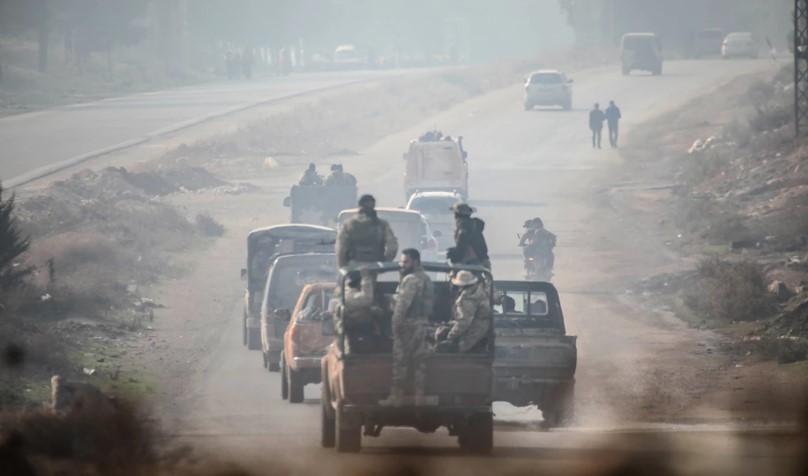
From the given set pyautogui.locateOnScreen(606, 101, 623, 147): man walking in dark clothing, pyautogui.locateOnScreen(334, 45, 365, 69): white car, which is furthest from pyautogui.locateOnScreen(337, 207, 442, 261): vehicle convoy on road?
pyautogui.locateOnScreen(334, 45, 365, 69): white car

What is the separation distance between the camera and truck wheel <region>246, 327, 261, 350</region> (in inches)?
892

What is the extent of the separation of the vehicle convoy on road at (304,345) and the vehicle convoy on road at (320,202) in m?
13.4

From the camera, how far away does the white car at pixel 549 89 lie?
212 feet

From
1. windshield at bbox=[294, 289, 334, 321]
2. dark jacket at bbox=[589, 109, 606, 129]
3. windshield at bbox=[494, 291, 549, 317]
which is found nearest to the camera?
windshield at bbox=[494, 291, 549, 317]

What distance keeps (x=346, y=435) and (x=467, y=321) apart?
1.53 m

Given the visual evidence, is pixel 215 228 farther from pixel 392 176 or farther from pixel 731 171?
pixel 731 171

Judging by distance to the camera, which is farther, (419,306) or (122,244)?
(122,244)

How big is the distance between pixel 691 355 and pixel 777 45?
3311 inches

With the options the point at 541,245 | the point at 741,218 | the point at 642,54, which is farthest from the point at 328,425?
the point at 642,54

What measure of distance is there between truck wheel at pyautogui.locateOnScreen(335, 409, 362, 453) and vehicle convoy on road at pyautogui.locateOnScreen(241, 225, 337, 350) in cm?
925

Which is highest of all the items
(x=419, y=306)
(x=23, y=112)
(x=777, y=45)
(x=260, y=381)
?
(x=777, y=45)

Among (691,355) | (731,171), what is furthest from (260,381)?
(731,171)

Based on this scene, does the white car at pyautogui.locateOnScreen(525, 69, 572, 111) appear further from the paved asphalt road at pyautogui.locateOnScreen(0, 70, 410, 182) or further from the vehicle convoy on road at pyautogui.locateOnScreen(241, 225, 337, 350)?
the vehicle convoy on road at pyautogui.locateOnScreen(241, 225, 337, 350)

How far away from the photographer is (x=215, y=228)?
3856cm
